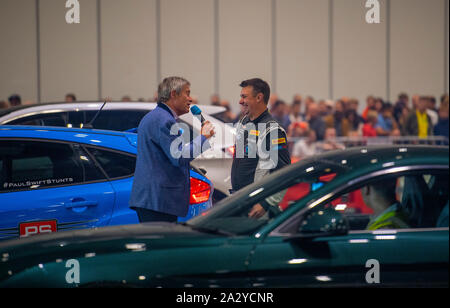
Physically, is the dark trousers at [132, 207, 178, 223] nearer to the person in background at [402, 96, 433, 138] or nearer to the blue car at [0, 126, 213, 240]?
the blue car at [0, 126, 213, 240]

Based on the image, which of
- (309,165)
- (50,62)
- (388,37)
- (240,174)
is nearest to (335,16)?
(388,37)

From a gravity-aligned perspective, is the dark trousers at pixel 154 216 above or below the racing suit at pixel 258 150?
below

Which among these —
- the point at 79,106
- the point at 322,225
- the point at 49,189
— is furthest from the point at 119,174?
the point at 322,225

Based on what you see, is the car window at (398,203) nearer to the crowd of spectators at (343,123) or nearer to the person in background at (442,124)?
the crowd of spectators at (343,123)

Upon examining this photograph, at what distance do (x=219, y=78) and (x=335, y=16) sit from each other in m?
3.86

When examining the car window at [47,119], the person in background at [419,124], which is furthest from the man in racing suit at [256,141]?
the person in background at [419,124]

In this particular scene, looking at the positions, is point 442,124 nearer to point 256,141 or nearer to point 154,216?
point 256,141

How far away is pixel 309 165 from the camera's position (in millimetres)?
4172

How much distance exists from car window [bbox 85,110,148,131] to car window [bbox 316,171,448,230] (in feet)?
13.7

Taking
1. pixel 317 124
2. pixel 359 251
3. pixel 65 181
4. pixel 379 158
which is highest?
pixel 379 158

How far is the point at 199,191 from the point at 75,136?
1126mm

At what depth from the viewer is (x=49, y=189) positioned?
564 centimetres

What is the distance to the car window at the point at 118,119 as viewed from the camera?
7.80 meters

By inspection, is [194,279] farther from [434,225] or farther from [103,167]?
[103,167]
